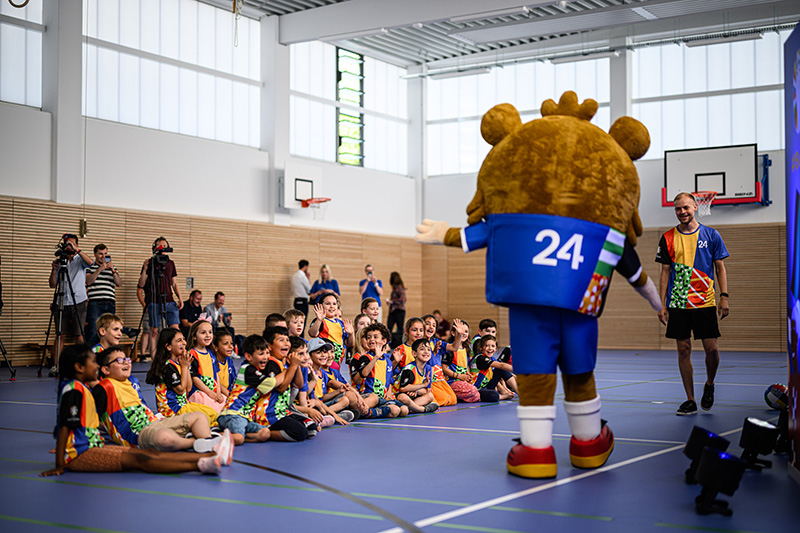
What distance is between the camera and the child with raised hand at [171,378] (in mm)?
6496

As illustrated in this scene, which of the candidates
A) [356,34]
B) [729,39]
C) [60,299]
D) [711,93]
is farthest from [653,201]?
[60,299]

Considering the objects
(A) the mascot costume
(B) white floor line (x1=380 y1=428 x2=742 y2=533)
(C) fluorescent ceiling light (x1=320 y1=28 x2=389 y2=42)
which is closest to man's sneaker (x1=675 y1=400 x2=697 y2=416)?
(B) white floor line (x1=380 y1=428 x2=742 y2=533)

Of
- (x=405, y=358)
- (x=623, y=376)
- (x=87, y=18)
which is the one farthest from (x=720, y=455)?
(x=87, y=18)

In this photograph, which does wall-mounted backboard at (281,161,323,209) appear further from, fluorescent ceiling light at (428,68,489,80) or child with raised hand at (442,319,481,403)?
child with raised hand at (442,319,481,403)

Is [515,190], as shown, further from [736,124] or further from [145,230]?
[736,124]

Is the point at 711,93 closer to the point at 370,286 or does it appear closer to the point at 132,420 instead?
the point at 370,286

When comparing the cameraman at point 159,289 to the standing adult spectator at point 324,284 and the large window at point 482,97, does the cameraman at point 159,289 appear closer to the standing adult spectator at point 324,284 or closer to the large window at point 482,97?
the standing adult spectator at point 324,284

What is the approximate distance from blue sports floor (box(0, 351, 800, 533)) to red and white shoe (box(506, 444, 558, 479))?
72mm

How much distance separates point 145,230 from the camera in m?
15.9

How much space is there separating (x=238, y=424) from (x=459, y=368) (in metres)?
3.86

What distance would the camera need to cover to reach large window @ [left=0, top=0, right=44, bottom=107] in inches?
554

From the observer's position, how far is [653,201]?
64.9 feet

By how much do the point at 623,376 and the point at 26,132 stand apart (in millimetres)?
10768

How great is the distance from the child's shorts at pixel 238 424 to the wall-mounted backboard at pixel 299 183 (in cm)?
1264
